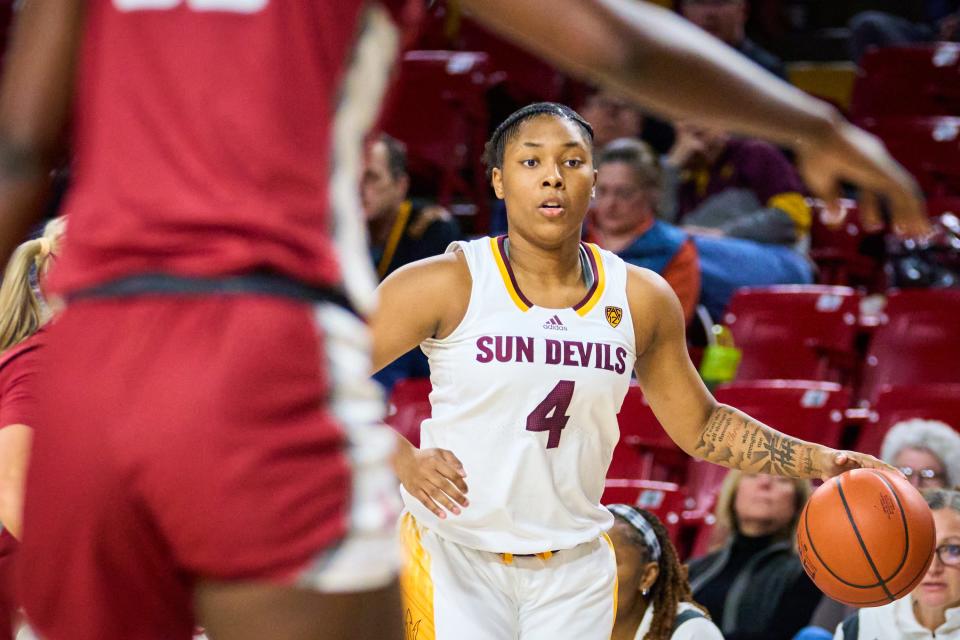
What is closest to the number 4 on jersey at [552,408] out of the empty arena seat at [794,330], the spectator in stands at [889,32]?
the empty arena seat at [794,330]

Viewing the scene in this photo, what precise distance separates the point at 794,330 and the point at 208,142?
5.38 metres

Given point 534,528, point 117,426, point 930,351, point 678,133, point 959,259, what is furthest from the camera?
point 678,133

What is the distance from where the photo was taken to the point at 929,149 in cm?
805

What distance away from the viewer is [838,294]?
6484mm

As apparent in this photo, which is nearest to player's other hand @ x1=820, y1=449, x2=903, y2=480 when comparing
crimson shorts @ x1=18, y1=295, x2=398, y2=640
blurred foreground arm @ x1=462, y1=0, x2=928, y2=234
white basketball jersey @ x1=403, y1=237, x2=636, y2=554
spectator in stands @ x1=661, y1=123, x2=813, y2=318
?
white basketball jersey @ x1=403, y1=237, x2=636, y2=554

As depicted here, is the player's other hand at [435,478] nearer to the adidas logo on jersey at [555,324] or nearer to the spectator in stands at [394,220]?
the adidas logo on jersey at [555,324]

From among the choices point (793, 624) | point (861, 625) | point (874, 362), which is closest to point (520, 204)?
point (861, 625)

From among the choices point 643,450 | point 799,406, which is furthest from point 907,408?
point 643,450

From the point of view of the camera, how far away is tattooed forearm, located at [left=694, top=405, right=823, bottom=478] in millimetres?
3389

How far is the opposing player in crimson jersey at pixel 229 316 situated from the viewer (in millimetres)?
1396

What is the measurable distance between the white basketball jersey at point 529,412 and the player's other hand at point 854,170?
1831 mm

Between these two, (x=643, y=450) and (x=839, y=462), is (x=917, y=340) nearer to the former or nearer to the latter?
(x=643, y=450)

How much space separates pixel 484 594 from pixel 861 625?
147 centimetres

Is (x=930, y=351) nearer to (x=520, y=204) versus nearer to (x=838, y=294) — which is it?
(x=838, y=294)
